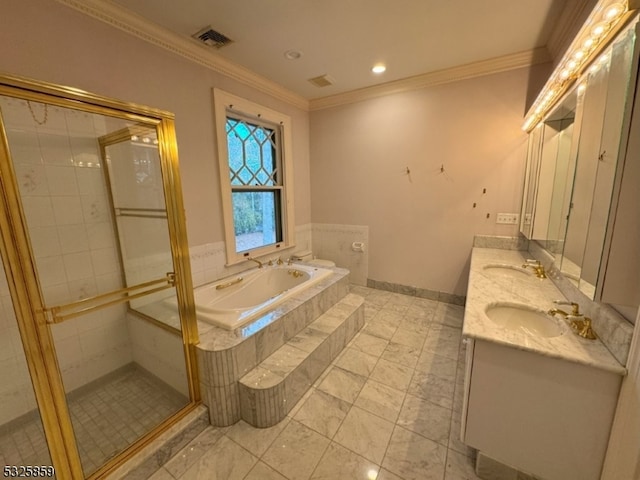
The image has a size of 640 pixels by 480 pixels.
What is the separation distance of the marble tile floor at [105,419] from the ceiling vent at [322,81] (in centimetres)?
307

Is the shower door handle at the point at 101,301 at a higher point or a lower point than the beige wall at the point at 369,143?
lower

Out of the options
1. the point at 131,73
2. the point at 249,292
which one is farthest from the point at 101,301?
the point at 131,73

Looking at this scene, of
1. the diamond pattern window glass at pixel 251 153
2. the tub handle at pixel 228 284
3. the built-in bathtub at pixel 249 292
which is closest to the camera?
the built-in bathtub at pixel 249 292

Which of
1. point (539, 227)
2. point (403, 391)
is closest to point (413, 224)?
point (539, 227)

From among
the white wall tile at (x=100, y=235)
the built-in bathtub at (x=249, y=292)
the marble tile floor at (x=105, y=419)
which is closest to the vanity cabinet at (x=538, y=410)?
the built-in bathtub at (x=249, y=292)

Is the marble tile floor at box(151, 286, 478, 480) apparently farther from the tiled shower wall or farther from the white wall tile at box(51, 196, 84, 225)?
the white wall tile at box(51, 196, 84, 225)

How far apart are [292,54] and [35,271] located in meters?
2.38

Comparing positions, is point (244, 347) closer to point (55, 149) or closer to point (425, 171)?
point (55, 149)

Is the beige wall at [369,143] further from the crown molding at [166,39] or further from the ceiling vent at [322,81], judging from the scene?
the ceiling vent at [322,81]

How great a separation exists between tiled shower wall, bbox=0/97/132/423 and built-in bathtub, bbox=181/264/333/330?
0.60 m

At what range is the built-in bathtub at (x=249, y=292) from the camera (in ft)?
5.96

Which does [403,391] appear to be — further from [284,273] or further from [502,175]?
[502,175]

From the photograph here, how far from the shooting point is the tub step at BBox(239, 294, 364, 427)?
1539 mm

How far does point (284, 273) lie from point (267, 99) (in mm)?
1992
